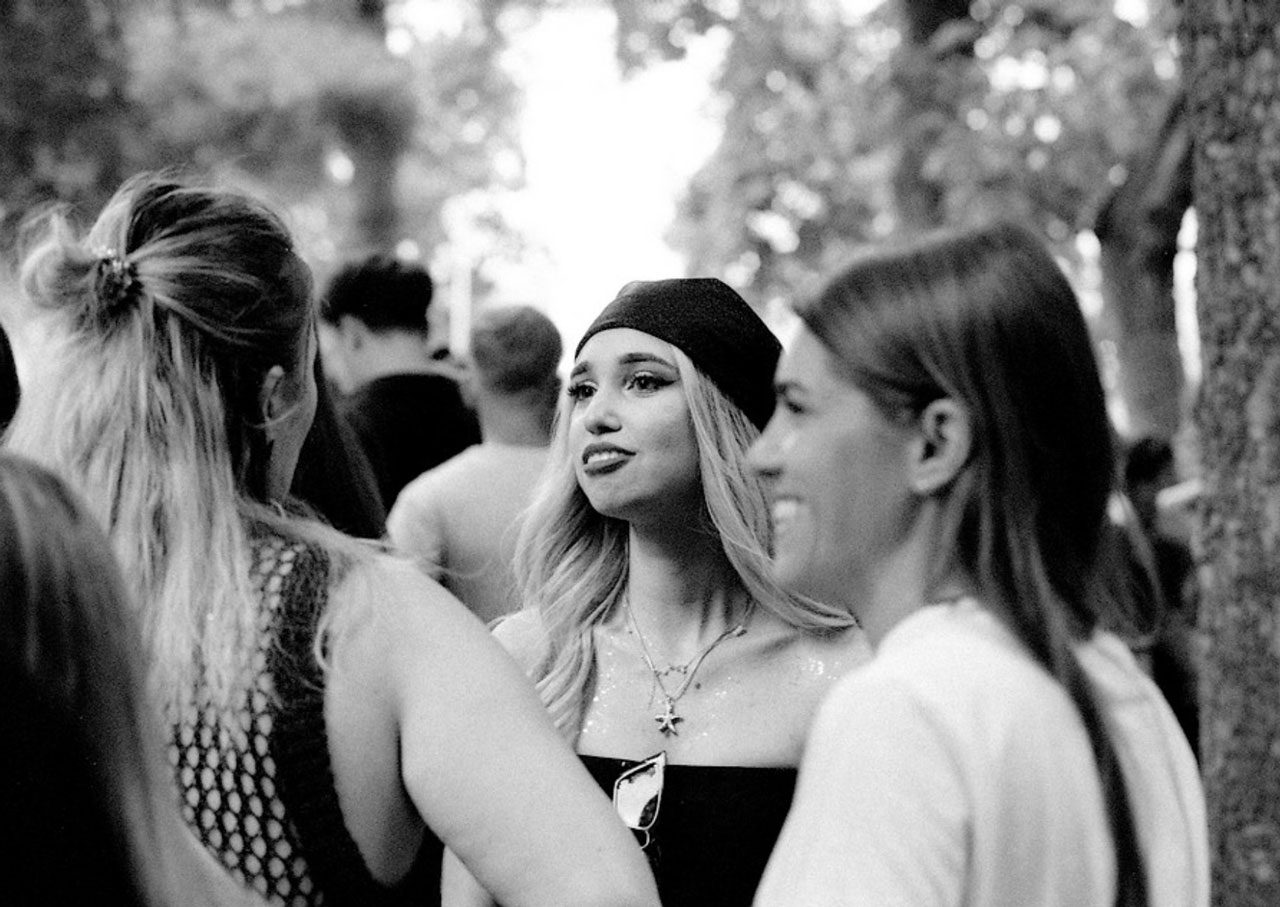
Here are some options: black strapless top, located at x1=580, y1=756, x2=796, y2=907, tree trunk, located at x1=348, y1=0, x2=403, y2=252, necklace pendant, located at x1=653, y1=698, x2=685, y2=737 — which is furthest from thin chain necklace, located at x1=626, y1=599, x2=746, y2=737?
tree trunk, located at x1=348, y1=0, x2=403, y2=252

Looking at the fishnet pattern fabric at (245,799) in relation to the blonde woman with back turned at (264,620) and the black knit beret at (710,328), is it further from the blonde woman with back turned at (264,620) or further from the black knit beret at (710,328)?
the black knit beret at (710,328)

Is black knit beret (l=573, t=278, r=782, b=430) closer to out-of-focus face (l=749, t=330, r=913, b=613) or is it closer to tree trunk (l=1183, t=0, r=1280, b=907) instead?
tree trunk (l=1183, t=0, r=1280, b=907)

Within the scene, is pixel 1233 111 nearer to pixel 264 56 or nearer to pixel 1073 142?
pixel 1073 142

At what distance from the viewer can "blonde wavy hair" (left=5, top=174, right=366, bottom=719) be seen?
222 centimetres

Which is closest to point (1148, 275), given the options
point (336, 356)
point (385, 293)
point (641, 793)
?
point (336, 356)

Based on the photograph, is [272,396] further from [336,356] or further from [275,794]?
[336,356]

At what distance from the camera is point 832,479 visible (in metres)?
1.98

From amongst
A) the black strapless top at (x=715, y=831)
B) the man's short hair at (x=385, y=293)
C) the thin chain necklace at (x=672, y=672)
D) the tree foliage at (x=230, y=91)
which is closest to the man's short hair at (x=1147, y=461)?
the man's short hair at (x=385, y=293)

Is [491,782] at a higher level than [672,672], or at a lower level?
higher

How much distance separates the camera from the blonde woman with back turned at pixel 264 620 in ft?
6.91

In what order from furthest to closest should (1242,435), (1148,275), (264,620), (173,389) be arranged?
(1148,275)
(1242,435)
(173,389)
(264,620)

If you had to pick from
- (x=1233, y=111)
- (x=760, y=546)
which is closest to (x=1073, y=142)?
(x=1233, y=111)

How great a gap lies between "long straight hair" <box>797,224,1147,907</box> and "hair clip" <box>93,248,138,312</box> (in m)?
0.95

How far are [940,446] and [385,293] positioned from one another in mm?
4445
